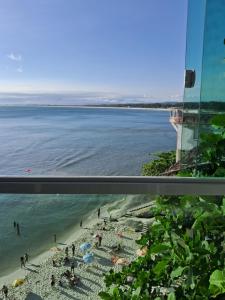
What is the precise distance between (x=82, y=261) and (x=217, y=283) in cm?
48

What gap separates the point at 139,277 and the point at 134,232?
6.9 inches

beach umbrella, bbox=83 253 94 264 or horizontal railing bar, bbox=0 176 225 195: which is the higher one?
horizontal railing bar, bbox=0 176 225 195

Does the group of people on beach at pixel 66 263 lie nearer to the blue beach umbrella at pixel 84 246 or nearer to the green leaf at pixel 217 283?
the blue beach umbrella at pixel 84 246

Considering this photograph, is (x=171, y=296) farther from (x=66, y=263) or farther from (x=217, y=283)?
(x=66, y=263)

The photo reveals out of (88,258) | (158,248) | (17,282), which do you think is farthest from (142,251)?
(17,282)

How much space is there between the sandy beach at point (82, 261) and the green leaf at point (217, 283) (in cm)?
30

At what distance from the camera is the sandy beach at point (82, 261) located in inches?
46.1

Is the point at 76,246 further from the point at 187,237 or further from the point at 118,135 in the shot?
the point at 118,135

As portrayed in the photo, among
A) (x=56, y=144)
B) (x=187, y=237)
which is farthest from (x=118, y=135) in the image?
(x=187, y=237)

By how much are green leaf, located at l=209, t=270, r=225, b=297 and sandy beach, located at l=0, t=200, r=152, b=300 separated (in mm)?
304

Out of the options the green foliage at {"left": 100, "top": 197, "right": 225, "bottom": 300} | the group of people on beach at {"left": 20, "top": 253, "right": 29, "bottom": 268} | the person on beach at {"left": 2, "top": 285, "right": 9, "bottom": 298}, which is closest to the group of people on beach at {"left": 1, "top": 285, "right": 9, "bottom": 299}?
the person on beach at {"left": 2, "top": 285, "right": 9, "bottom": 298}

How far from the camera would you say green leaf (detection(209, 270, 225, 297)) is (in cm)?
126

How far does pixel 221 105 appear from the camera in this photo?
1258 mm

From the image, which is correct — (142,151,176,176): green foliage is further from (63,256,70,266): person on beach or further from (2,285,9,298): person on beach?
(2,285,9,298): person on beach
